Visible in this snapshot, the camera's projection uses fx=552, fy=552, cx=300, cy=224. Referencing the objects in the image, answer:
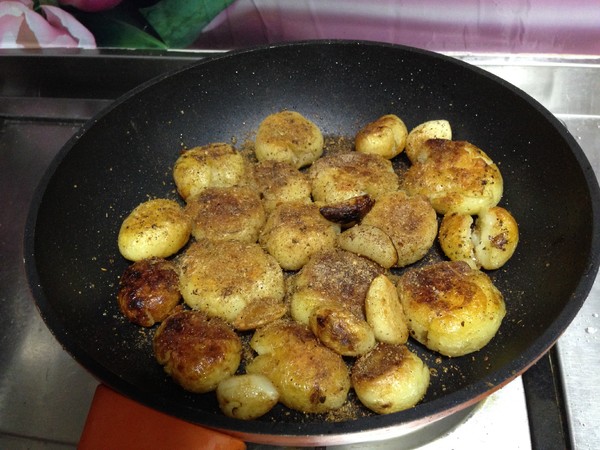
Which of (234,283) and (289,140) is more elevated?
(289,140)

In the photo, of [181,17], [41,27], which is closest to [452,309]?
[181,17]

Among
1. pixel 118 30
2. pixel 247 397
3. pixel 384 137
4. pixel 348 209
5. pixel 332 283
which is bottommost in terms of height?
pixel 247 397

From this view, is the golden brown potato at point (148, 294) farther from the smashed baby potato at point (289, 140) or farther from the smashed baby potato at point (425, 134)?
the smashed baby potato at point (425, 134)

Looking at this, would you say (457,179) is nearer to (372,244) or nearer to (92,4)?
(372,244)

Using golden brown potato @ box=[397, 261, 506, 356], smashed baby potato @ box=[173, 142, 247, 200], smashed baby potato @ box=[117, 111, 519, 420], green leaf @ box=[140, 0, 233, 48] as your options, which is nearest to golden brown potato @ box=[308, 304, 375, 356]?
smashed baby potato @ box=[117, 111, 519, 420]

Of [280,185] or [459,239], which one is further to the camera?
[280,185]

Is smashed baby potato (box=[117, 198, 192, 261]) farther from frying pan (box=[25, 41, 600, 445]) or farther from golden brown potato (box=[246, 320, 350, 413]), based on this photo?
golden brown potato (box=[246, 320, 350, 413])

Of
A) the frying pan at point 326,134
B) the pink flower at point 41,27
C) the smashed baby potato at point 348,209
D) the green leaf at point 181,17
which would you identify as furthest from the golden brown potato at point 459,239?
the pink flower at point 41,27

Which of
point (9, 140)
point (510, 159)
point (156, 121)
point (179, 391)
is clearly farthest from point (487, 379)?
point (9, 140)
